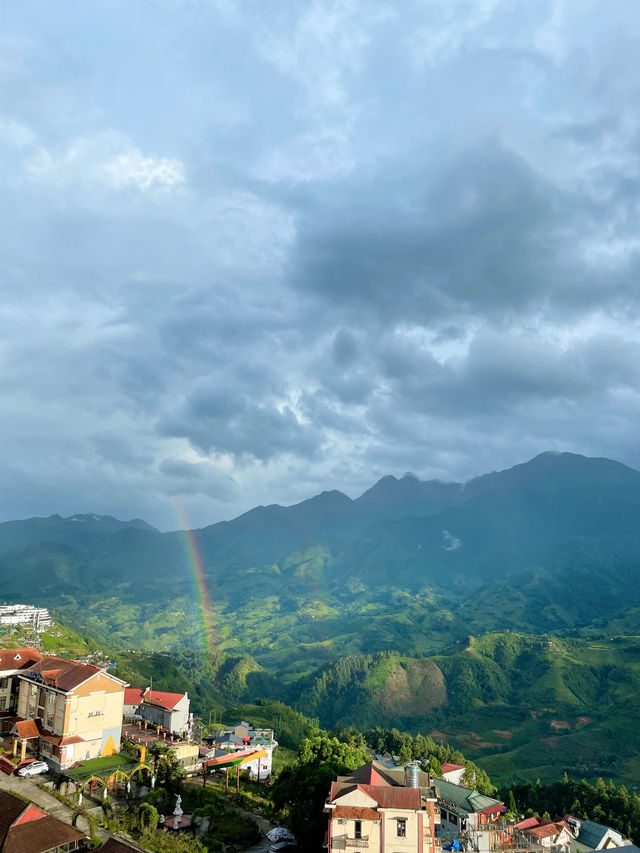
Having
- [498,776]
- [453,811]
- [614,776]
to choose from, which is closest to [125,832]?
[453,811]

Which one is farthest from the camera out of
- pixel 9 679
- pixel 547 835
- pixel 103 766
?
pixel 547 835

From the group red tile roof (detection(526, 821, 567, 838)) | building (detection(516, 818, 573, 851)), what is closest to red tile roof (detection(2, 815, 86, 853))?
building (detection(516, 818, 573, 851))

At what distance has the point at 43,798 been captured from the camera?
31.2 m

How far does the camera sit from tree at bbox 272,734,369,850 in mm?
29844

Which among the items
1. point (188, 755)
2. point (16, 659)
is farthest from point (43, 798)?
point (16, 659)

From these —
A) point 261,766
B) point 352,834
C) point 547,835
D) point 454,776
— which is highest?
point 352,834

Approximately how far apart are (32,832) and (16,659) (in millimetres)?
20544

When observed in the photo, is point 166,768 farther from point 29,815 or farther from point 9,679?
point 9,679

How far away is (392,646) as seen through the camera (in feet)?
639

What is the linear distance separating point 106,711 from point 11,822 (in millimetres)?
12799

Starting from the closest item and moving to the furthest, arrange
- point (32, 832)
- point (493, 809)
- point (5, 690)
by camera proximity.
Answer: point (32, 832) → point (5, 690) → point (493, 809)

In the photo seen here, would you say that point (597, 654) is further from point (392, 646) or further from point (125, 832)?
point (125, 832)

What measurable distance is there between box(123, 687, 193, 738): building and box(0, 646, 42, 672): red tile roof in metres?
9.11

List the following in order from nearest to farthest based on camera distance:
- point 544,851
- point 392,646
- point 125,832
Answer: point 125,832 → point 544,851 → point 392,646
